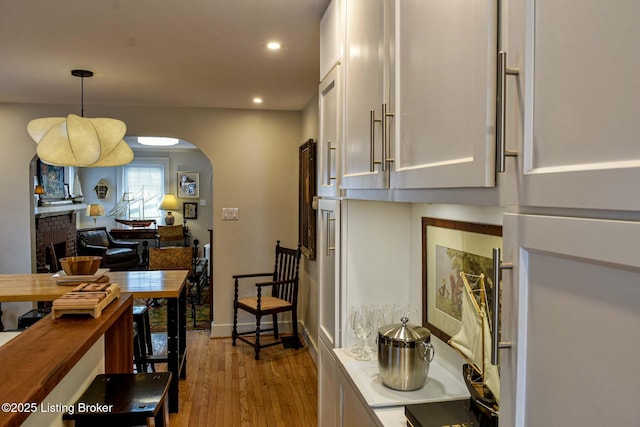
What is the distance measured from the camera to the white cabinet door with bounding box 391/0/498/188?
801 millimetres

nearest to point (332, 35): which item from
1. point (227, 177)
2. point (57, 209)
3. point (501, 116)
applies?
point (501, 116)

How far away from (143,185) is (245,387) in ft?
22.3

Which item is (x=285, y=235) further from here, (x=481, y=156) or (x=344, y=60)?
(x=481, y=156)

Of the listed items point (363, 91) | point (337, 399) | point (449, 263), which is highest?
point (363, 91)

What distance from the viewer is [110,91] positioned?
394 centimetres

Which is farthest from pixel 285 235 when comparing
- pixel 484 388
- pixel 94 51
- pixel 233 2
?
pixel 484 388

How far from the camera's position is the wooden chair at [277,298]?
4207mm

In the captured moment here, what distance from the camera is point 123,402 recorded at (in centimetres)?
129

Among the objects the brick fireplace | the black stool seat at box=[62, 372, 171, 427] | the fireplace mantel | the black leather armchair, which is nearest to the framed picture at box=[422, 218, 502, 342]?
the black stool seat at box=[62, 372, 171, 427]

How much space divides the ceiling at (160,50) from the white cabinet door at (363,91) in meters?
0.59

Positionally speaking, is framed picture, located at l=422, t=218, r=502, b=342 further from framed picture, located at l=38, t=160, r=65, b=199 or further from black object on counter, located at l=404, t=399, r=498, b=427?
framed picture, located at l=38, t=160, r=65, b=199

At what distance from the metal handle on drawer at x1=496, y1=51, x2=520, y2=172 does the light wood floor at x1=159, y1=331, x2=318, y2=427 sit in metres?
2.70

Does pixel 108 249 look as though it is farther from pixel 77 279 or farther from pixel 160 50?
pixel 160 50

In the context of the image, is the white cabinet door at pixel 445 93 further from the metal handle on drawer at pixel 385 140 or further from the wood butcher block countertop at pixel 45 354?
the wood butcher block countertop at pixel 45 354
